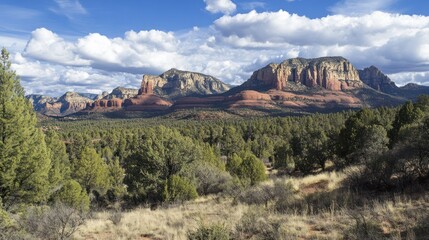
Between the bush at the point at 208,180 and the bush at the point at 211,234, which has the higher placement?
the bush at the point at 211,234

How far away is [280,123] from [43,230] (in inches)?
3952

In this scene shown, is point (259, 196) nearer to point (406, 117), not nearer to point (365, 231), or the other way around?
point (365, 231)

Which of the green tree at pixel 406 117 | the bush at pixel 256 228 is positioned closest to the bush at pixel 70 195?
the bush at pixel 256 228

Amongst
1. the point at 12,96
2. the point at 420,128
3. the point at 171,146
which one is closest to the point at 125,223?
the point at 12,96

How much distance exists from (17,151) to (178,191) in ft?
39.8

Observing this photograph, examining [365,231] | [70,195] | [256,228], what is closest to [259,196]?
[256,228]

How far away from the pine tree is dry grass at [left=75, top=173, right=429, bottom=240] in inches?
175

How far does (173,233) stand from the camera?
1196cm

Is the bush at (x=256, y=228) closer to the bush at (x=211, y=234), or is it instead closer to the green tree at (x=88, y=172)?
the bush at (x=211, y=234)

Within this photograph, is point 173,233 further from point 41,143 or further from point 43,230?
point 41,143

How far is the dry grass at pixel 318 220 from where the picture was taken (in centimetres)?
929

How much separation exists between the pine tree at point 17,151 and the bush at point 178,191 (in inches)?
381

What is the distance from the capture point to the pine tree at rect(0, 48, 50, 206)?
52.0 ft

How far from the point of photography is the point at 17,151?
16.0 meters
